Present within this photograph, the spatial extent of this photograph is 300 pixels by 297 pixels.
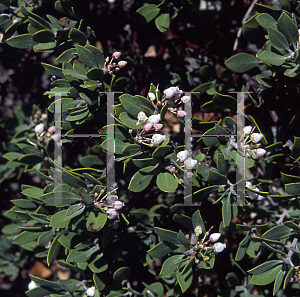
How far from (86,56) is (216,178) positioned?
0.67 metres

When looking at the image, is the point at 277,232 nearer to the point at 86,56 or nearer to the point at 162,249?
the point at 162,249

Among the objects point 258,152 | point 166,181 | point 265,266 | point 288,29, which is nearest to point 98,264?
point 166,181

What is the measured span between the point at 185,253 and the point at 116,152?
50cm

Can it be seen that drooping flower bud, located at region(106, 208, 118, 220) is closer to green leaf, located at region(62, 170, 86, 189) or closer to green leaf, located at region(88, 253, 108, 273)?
green leaf, located at region(62, 170, 86, 189)

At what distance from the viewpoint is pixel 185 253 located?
1195 millimetres

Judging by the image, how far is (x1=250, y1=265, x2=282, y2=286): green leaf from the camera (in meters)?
1.24

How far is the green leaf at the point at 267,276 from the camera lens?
1237mm

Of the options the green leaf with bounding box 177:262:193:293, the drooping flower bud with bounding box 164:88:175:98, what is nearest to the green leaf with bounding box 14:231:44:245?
the green leaf with bounding box 177:262:193:293

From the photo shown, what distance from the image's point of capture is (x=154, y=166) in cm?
110

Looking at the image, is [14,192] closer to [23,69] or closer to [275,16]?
[23,69]

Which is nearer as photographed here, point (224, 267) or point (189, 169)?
point (189, 169)

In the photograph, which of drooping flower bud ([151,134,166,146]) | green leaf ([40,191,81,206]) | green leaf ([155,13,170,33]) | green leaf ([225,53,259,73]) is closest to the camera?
drooping flower bud ([151,134,166,146])

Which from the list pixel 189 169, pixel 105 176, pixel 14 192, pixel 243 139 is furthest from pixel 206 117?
pixel 14 192

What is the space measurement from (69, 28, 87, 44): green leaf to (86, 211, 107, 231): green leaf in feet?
2.29
